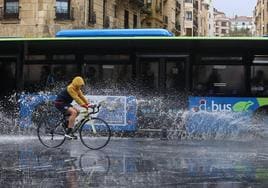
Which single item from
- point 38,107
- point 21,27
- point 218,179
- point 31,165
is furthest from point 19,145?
point 21,27

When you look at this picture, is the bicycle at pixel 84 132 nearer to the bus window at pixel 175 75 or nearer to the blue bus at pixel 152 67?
the blue bus at pixel 152 67

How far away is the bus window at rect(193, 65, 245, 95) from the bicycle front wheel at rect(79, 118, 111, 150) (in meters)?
3.41

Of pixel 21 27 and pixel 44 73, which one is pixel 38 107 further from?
pixel 21 27

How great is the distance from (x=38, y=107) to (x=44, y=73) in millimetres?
1064

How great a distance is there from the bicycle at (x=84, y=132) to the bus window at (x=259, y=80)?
15.3 feet

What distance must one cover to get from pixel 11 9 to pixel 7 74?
22214 millimetres

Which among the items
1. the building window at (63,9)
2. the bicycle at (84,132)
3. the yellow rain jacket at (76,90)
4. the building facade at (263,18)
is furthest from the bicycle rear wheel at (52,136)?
the building facade at (263,18)

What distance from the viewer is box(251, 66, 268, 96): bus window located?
15.7 meters

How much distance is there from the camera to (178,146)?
14.6 m

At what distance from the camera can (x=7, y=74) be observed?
1723 cm

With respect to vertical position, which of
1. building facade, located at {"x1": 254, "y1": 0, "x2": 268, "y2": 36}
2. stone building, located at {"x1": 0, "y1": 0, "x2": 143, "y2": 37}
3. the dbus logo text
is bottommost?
the dbus logo text

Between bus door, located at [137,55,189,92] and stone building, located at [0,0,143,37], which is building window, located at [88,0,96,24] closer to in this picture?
stone building, located at [0,0,143,37]

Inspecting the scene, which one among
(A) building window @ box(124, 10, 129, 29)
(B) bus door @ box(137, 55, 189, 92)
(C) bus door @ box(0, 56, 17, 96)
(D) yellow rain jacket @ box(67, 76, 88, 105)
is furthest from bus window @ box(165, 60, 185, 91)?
(A) building window @ box(124, 10, 129, 29)

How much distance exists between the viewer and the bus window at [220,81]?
15836 millimetres
